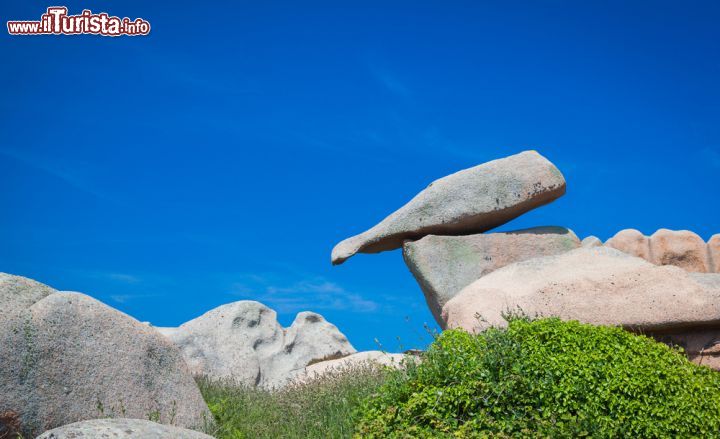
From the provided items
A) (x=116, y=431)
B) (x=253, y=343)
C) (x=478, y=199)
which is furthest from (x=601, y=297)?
(x=253, y=343)

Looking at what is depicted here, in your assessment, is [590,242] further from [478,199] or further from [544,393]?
[544,393]

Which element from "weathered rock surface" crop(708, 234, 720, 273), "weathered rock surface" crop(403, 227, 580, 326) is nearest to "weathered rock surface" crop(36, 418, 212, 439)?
"weathered rock surface" crop(403, 227, 580, 326)

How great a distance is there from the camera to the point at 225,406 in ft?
32.7

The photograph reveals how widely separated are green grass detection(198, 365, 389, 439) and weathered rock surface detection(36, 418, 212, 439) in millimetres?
2670

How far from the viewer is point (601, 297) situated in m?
10.7

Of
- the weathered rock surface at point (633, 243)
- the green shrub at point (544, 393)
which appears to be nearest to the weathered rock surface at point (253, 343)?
the weathered rock surface at point (633, 243)

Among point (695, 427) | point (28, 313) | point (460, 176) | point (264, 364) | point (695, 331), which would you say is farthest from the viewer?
point (264, 364)

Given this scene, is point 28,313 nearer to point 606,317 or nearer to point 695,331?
point 606,317

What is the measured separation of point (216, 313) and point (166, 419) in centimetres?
923

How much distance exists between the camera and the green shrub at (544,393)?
7078 millimetres

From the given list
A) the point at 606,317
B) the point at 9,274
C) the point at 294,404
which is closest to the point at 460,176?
the point at 606,317

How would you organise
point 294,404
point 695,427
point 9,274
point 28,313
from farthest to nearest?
point 294,404 < point 9,274 < point 28,313 < point 695,427

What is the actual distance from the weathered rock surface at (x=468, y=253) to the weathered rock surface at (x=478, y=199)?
0.41 metres

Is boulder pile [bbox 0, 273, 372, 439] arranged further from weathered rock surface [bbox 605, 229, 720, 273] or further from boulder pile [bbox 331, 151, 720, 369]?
weathered rock surface [bbox 605, 229, 720, 273]
